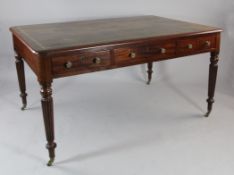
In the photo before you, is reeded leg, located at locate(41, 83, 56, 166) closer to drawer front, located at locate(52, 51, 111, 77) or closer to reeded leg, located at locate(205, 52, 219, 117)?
drawer front, located at locate(52, 51, 111, 77)

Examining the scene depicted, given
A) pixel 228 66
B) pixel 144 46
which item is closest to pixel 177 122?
pixel 144 46

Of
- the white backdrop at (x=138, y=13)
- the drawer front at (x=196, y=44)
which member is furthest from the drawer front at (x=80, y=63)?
the white backdrop at (x=138, y=13)

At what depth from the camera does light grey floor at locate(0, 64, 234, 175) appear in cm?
175

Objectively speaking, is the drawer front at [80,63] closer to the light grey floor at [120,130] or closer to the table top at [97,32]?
the table top at [97,32]

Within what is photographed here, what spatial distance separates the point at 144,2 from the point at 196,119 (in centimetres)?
110

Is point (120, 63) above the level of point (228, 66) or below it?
above

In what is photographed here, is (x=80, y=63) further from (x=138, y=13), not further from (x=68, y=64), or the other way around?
(x=138, y=13)

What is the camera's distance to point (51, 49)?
149 centimetres

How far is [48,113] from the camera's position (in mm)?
1637

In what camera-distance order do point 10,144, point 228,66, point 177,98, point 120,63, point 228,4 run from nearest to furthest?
point 120,63 < point 10,144 < point 177,98 < point 228,4 < point 228,66

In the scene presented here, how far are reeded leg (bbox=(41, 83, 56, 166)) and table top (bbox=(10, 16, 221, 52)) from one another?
21 cm

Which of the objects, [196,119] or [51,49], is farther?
[196,119]

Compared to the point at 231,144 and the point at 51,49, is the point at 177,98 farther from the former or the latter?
the point at 51,49

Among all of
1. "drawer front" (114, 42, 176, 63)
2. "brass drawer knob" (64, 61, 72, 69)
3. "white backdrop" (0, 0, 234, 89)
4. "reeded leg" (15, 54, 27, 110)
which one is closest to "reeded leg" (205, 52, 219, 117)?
"drawer front" (114, 42, 176, 63)
